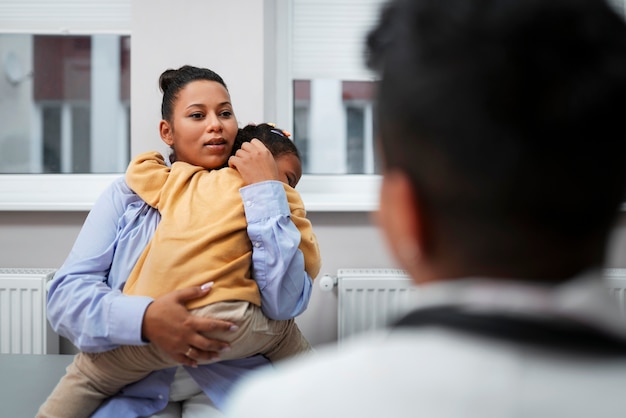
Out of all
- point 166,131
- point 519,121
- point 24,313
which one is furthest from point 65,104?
point 519,121

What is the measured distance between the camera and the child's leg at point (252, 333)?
125 cm

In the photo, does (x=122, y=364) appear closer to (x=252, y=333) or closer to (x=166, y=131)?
(x=252, y=333)

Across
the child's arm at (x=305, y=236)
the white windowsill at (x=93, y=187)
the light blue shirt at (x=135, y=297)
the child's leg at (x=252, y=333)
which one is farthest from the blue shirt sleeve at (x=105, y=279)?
the white windowsill at (x=93, y=187)

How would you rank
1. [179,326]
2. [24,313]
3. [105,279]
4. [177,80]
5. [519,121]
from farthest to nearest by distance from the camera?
[24,313] < [177,80] < [105,279] < [179,326] < [519,121]

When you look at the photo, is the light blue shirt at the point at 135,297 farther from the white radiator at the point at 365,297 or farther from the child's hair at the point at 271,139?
the white radiator at the point at 365,297

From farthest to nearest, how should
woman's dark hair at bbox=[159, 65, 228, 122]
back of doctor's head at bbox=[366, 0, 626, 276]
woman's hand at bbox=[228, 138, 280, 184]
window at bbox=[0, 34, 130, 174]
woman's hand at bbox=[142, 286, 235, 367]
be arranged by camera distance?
window at bbox=[0, 34, 130, 174]
woman's dark hair at bbox=[159, 65, 228, 122]
woman's hand at bbox=[228, 138, 280, 184]
woman's hand at bbox=[142, 286, 235, 367]
back of doctor's head at bbox=[366, 0, 626, 276]

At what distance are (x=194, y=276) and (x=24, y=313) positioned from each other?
4.13 ft

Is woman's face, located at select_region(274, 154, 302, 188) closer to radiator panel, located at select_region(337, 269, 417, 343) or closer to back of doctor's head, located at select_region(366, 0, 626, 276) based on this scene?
radiator panel, located at select_region(337, 269, 417, 343)

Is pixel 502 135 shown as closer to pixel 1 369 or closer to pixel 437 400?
pixel 437 400

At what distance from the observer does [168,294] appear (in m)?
1.24

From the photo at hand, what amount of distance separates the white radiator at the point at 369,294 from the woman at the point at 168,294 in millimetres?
826

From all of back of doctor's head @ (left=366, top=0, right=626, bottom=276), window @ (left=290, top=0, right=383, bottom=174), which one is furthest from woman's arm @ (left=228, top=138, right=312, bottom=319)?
window @ (left=290, top=0, right=383, bottom=174)

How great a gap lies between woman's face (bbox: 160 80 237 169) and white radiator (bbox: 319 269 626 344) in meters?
0.86

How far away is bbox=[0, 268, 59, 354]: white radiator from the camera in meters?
2.19
